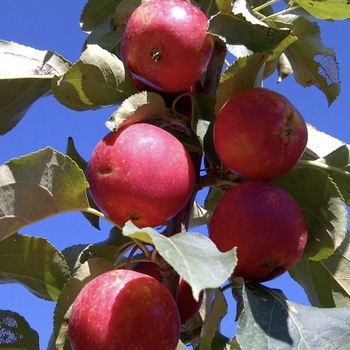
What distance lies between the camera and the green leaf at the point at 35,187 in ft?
3.59

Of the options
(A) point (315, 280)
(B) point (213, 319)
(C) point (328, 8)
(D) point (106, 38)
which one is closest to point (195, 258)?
(B) point (213, 319)

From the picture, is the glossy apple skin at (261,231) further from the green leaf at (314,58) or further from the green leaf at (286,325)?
the green leaf at (314,58)

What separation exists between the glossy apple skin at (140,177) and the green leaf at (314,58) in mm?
523

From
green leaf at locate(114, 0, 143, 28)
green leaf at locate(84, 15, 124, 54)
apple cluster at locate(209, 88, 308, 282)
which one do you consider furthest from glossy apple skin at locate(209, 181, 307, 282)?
green leaf at locate(84, 15, 124, 54)

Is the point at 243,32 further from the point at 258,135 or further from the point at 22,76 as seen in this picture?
the point at 22,76

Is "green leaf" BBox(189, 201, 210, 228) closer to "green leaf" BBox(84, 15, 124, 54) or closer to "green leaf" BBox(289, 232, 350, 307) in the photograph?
"green leaf" BBox(289, 232, 350, 307)

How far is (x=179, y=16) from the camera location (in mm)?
1229

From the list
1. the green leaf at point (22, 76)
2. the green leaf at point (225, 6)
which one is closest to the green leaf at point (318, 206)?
the green leaf at point (225, 6)

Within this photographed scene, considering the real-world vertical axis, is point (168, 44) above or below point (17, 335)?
above

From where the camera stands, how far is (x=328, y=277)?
4.63 ft

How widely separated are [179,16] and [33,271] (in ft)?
2.00

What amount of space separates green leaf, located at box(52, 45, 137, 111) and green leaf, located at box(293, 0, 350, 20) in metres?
Answer: 0.41

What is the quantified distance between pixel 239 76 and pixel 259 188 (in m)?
0.24

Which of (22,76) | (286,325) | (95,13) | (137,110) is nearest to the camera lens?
(286,325)
